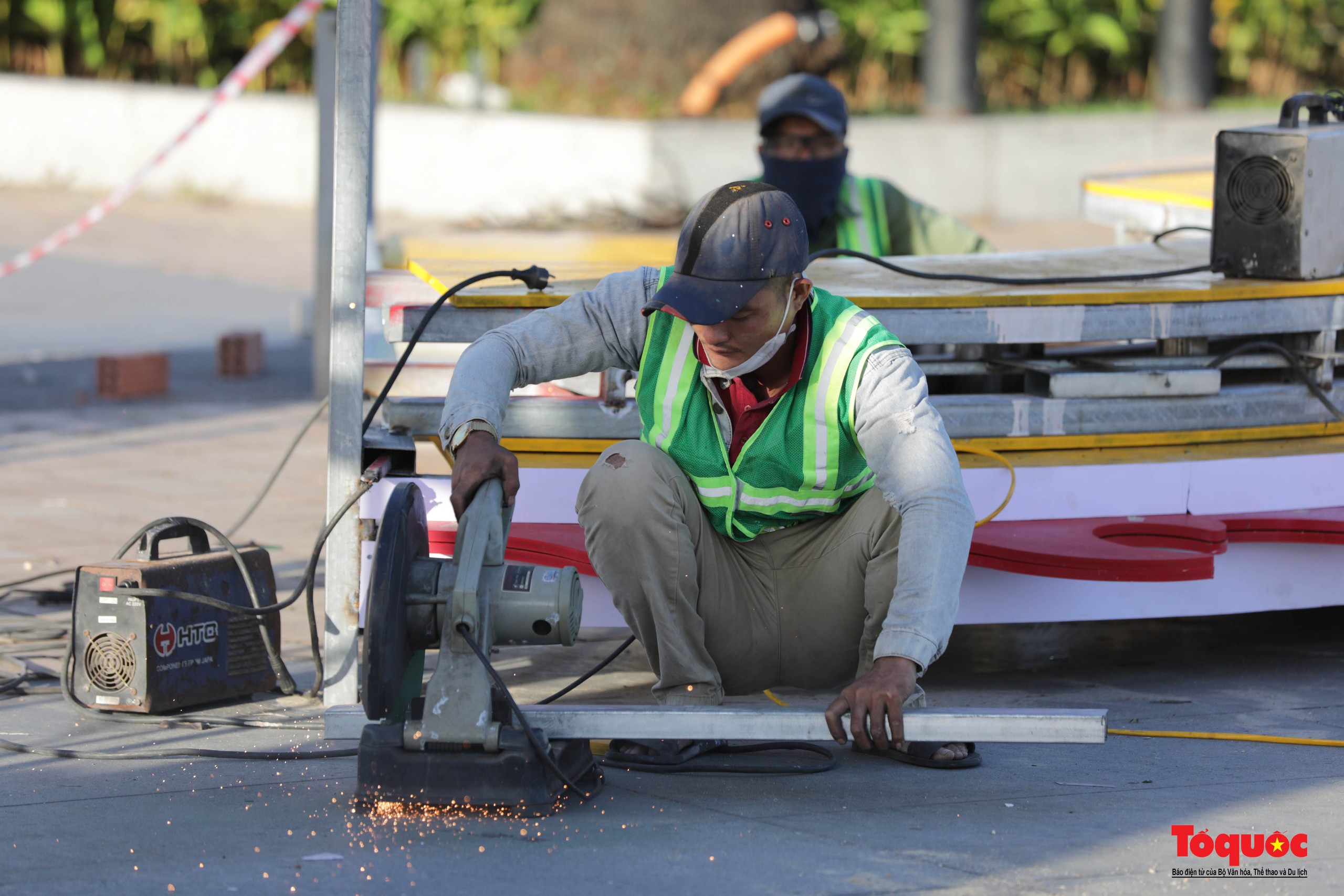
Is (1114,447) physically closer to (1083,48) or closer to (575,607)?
(575,607)

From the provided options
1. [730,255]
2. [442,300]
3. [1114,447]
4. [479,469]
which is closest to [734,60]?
[1114,447]

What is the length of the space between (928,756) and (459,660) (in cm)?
106

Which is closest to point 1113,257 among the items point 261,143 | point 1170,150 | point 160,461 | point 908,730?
point 908,730

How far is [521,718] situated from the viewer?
302 cm

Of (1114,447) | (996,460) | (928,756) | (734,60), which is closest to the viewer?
(928,756)

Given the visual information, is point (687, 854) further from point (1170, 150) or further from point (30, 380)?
point (1170, 150)

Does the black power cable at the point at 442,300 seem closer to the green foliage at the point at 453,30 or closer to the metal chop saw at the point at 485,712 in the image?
the metal chop saw at the point at 485,712

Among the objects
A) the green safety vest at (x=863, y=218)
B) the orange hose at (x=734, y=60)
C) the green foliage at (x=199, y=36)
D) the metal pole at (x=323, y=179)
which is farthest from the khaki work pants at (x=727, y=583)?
the green foliage at (x=199, y=36)

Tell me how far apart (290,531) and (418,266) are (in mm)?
1540

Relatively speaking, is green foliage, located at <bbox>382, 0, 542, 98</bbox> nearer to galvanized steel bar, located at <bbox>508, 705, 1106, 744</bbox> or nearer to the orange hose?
the orange hose

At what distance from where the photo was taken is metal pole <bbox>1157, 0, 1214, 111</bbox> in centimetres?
1574

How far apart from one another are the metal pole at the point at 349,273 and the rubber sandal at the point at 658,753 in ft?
2.26

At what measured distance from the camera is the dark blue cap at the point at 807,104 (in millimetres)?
5535

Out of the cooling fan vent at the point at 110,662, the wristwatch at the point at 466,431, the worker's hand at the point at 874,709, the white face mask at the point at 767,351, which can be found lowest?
the cooling fan vent at the point at 110,662
